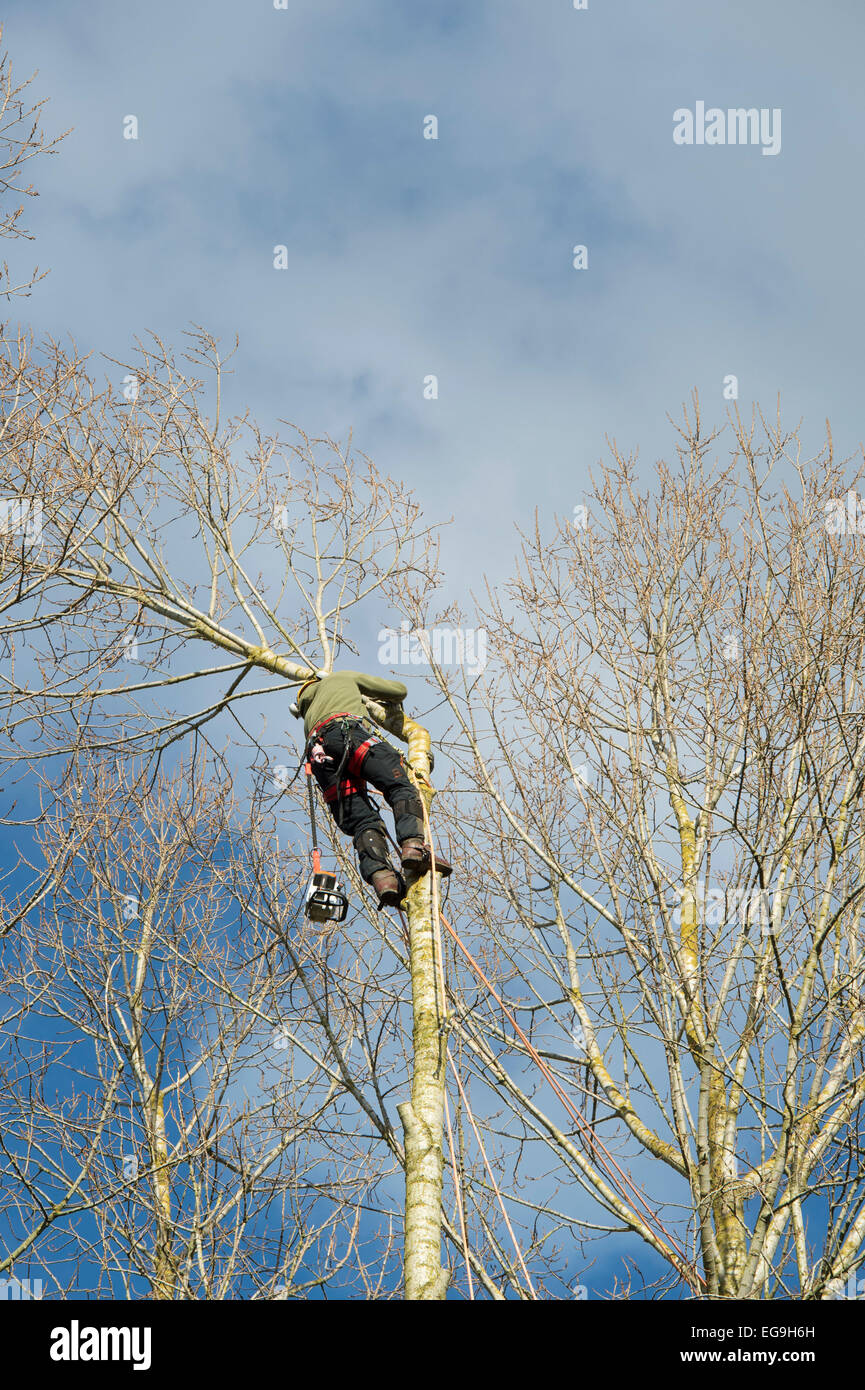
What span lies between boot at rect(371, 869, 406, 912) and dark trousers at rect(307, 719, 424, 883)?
104 millimetres

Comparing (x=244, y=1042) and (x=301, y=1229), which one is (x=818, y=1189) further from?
(x=244, y=1042)

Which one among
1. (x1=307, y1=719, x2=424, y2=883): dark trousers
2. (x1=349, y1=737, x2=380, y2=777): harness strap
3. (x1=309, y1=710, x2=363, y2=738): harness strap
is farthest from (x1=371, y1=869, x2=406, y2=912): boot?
(x1=309, y1=710, x2=363, y2=738): harness strap

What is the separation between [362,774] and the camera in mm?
5445

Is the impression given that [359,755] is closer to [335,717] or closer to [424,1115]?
[335,717]

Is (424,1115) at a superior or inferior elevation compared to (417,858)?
inferior

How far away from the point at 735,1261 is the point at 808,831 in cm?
213

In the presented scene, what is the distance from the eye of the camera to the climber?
16.2 ft

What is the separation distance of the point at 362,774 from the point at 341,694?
46cm

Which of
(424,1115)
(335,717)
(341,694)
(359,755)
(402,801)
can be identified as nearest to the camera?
Answer: (424,1115)

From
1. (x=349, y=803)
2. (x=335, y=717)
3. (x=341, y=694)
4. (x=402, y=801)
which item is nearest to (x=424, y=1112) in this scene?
(x=402, y=801)

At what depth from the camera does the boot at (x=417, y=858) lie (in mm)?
4852

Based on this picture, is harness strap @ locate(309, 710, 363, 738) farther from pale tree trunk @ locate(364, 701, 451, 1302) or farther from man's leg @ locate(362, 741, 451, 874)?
pale tree trunk @ locate(364, 701, 451, 1302)

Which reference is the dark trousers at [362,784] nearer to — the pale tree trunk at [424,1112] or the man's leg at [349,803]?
the man's leg at [349,803]

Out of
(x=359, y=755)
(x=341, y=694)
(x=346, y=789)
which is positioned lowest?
(x=346, y=789)
